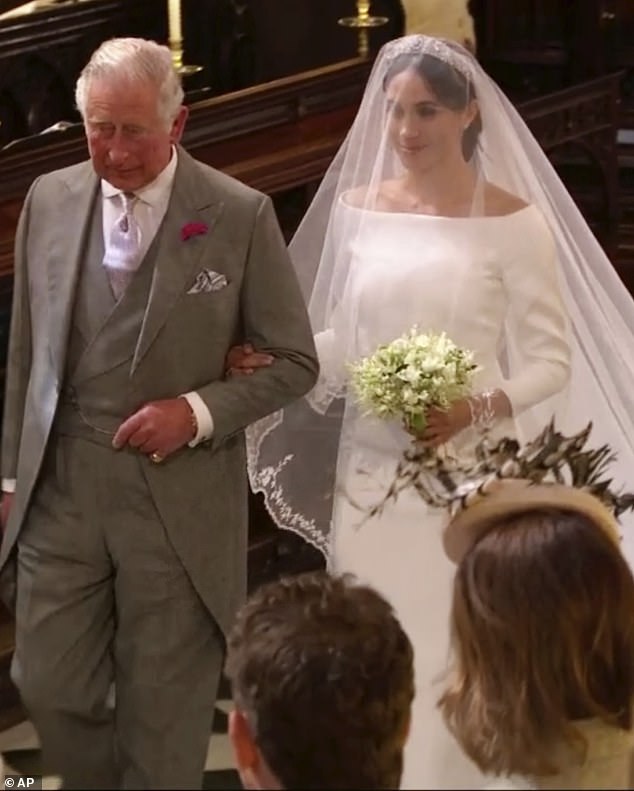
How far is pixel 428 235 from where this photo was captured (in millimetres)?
4109

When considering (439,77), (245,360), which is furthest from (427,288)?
(245,360)

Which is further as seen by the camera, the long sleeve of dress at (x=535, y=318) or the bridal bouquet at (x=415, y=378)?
the long sleeve of dress at (x=535, y=318)

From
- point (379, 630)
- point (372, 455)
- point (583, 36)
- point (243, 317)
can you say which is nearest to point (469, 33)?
point (583, 36)

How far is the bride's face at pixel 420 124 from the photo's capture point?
13.2ft

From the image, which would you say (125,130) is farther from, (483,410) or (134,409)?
(483,410)

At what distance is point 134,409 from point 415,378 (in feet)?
2.26

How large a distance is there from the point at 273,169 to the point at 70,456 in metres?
2.24

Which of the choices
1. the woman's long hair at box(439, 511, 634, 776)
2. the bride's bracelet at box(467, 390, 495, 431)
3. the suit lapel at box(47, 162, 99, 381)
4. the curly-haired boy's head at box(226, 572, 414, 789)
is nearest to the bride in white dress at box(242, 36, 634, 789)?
the bride's bracelet at box(467, 390, 495, 431)

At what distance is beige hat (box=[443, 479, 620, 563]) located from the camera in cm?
270

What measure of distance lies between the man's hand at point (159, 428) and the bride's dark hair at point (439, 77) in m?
1.11

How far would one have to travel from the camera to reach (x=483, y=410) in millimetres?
3996

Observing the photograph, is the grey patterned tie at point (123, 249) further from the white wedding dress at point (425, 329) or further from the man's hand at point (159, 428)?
the white wedding dress at point (425, 329)

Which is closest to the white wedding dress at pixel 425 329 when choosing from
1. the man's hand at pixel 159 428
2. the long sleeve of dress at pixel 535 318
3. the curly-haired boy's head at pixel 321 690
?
the long sleeve of dress at pixel 535 318

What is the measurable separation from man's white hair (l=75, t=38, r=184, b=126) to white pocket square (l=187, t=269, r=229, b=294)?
314 millimetres
